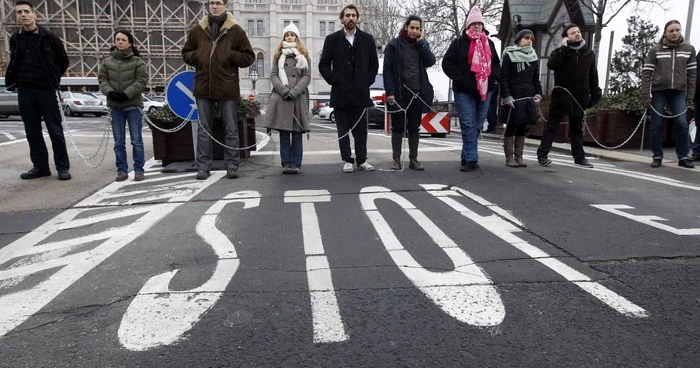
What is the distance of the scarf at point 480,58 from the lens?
272 inches

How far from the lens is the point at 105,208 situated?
16.8ft

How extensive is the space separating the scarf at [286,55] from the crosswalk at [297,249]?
176 centimetres

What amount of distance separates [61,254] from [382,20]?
4342cm

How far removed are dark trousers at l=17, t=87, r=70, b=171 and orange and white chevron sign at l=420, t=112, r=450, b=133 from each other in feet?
18.4

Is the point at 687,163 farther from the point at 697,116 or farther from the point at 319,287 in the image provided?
the point at 319,287

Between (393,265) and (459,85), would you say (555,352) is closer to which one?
(393,265)

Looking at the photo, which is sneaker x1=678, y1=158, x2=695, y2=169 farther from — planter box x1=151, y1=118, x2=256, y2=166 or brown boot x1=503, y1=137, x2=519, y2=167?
planter box x1=151, y1=118, x2=256, y2=166

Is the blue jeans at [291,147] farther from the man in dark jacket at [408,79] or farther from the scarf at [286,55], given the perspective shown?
the man in dark jacket at [408,79]

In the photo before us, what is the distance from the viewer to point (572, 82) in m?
7.62

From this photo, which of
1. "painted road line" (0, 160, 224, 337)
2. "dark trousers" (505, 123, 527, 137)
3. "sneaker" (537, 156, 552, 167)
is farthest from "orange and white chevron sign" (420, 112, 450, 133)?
"painted road line" (0, 160, 224, 337)

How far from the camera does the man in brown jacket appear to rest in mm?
6379

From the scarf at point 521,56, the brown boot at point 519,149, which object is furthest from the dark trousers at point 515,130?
the scarf at point 521,56

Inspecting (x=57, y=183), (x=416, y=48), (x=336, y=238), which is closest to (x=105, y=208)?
(x=57, y=183)

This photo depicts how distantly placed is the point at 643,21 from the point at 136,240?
4129cm
